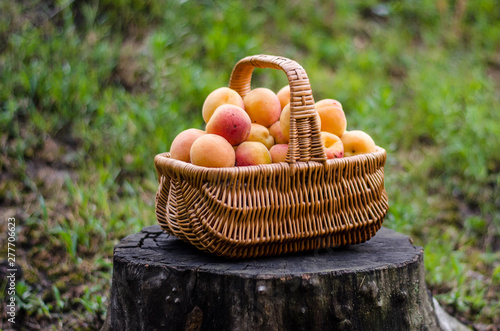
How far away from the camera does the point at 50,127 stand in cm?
365

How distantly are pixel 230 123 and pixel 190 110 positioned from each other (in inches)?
102

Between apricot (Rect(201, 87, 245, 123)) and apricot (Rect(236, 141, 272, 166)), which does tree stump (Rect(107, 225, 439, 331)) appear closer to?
apricot (Rect(236, 141, 272, 166))

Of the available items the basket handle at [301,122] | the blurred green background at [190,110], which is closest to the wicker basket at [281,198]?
the basket handle at [301,122]

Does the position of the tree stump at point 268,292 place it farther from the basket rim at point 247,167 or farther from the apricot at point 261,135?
the apricot at point 261,135

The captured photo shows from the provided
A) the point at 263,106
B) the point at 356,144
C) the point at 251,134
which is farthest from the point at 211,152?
the point at 356,144

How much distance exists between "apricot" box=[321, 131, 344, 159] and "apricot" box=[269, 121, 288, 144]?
0.49ft

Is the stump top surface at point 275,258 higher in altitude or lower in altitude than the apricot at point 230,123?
lower

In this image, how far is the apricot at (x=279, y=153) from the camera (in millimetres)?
1683

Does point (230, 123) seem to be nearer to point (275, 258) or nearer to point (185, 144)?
point (185, 144)

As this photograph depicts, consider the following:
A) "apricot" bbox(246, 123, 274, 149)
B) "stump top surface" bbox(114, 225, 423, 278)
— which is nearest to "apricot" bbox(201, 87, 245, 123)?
"apricot" bbox(246, 123, 274, 149)

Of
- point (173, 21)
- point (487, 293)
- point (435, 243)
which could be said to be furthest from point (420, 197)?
point (173, 21)

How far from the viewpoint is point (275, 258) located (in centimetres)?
168

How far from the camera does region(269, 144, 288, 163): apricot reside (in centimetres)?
168

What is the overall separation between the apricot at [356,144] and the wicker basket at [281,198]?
0.07 metres
